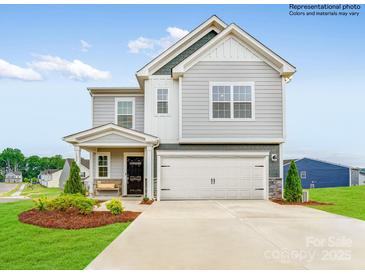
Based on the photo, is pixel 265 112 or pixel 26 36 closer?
pixel 265 112

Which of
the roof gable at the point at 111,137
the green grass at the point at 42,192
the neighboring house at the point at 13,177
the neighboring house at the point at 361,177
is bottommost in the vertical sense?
the neighboring house at the point at 13,177

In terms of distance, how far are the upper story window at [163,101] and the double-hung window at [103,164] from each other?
3.93 metres

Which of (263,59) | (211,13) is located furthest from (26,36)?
(263,59)

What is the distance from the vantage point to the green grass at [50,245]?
5902 millimetres

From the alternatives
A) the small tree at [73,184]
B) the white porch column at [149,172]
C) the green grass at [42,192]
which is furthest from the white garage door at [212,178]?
the green grass at [42,192]

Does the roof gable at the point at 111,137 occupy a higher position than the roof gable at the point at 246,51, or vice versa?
the roof gable at the point at 246,51

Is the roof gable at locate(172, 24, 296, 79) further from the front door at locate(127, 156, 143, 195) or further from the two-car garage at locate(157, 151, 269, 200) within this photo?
the front door at locate(127, 156, 143, 195)

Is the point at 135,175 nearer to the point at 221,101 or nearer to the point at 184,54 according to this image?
the point at 221,101

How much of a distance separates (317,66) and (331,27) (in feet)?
7.50

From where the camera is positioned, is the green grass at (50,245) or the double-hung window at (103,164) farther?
the double-hung window at (103,164)

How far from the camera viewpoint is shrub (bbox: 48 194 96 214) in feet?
34.5

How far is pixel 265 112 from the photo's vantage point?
15.9 m

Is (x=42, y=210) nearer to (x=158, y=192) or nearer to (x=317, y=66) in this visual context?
(x=158, y=192)

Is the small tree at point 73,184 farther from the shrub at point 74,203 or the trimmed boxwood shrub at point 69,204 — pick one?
the shrub at point 74,203
